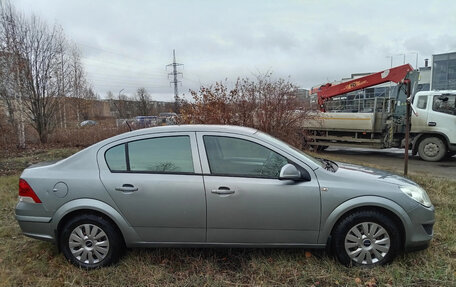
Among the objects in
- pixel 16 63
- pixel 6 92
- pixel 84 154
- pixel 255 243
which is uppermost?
pixel 16 63

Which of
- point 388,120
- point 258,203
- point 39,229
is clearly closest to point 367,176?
point 258,203

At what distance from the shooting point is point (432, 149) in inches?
372

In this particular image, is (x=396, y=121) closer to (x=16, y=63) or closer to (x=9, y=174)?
(x=9, y=174)

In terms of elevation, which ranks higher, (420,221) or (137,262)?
(420,221)

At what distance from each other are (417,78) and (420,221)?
9.57 meters

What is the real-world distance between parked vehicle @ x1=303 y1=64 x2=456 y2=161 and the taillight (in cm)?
922

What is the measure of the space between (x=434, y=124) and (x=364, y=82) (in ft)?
10.4

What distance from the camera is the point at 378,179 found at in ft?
9.27

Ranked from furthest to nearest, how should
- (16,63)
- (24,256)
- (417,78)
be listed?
(16,63)
(417,78)
(24,256)

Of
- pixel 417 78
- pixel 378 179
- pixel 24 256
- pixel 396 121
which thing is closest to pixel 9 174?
pixel 24 256

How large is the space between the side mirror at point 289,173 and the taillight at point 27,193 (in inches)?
97.6

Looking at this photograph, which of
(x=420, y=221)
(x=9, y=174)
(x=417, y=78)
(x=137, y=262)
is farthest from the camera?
(x=417, y=78)

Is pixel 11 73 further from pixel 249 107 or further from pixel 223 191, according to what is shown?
pixel 223 191

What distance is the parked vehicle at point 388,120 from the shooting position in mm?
9258
